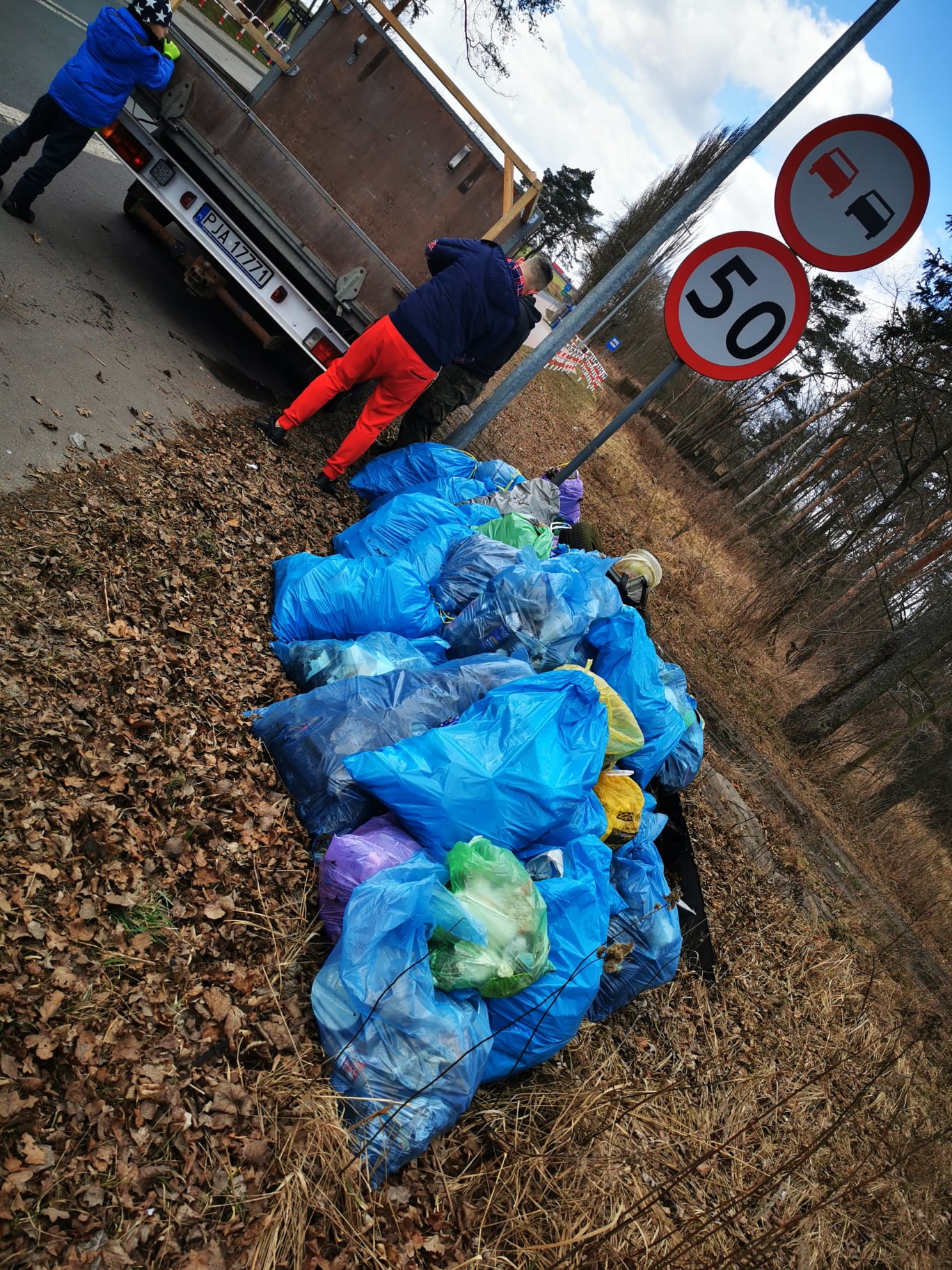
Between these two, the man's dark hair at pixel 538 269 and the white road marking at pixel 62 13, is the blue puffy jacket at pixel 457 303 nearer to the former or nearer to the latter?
the man's dark hair at pixel 538 269

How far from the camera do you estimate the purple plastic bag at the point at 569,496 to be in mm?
6281

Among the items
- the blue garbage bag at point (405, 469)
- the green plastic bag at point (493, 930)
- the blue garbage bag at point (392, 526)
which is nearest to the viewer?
the green plastic bag at point (493, 930)

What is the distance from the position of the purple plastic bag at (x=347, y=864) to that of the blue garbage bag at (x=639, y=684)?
162cm

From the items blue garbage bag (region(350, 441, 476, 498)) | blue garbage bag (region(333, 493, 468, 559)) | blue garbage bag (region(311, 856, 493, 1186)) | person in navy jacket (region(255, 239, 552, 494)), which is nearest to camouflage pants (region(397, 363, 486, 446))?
blue garbage bag (region(350, 441, 476, 498))

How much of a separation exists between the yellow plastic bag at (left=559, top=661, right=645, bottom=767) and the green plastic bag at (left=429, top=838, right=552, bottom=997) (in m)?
1.10

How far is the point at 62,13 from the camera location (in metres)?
9.25

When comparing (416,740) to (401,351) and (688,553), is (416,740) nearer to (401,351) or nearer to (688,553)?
(401,351)

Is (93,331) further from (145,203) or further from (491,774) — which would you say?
(491,774)

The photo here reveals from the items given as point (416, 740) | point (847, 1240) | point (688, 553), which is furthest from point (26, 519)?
point (688, 553)

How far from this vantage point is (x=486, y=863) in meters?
2.51

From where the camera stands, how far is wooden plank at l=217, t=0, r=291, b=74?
4816 millimetres

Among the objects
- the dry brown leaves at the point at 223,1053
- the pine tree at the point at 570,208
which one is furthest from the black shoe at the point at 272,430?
the pine tree at the point at 570,208

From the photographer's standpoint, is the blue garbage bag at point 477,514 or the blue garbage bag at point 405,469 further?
the blue garbage bag at point 405,469

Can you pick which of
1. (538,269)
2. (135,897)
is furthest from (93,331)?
(135,897)
